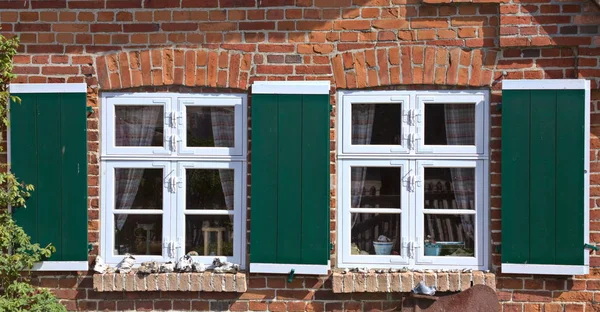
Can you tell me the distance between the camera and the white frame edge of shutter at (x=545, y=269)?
15.5 feet

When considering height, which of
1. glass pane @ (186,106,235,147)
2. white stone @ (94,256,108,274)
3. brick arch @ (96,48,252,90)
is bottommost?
white stone @ (94,256,108,274)

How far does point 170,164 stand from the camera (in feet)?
16.5

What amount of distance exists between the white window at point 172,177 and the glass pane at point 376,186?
813 mm

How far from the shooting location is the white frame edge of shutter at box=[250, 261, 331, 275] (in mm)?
4855

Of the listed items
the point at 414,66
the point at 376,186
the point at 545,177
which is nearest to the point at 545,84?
the point at 545,177

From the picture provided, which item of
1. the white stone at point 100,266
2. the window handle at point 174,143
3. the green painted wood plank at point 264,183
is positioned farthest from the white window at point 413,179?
the white stone at point 100,266

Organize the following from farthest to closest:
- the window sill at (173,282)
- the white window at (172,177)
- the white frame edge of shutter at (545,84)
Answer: the white window at (172,177) < the window sill at (173,282) < the white frame edge of shutter at (545,84)

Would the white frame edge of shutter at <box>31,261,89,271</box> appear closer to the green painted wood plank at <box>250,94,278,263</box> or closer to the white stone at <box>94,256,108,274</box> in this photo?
the white stone at <box>94,256,108,274</box>

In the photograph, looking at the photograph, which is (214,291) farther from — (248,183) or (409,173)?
(409,173)

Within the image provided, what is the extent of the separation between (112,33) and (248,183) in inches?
57.2

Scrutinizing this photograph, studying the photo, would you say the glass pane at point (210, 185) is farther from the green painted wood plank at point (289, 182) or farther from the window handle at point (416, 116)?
the window handle at point (416, 116)

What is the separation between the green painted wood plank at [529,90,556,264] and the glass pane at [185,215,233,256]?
6.98 feet

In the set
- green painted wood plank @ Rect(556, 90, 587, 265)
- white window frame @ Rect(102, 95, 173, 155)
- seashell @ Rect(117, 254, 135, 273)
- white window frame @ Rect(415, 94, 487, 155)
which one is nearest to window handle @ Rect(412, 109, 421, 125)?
white window frame @ Rect(415, 94, 487, 155)

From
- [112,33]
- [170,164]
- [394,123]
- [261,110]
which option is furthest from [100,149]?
[394,123]
